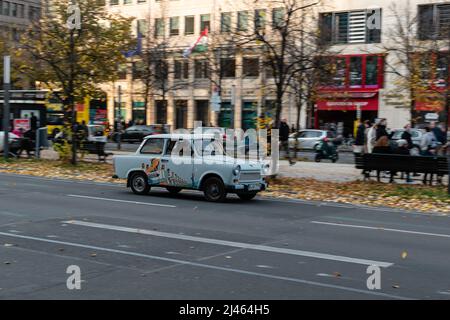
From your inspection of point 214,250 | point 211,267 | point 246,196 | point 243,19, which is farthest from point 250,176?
point 243,19

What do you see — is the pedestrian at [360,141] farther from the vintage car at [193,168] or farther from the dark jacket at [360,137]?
the vintage car at [193,168]

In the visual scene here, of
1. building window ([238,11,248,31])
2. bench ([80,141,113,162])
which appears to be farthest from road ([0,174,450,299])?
bench ([80,141,113,162])

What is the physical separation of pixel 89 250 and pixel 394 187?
38.5 feet

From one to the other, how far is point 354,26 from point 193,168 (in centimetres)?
3914

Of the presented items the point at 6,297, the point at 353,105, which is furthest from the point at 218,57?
the point at 6,297

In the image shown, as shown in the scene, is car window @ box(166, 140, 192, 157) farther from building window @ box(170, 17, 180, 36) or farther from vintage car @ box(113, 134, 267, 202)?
building window @ box(170, 17, 180, 36)

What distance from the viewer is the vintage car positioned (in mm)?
15047

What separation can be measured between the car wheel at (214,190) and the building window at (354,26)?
120 ft

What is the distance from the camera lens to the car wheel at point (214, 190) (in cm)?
1505

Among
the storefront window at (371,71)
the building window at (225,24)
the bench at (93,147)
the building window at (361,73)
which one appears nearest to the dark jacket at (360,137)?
the building window at (225,24)

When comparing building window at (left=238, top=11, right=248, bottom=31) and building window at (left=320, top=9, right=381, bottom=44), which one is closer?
building window at (left=238, top=11, right=248, bottom=31)

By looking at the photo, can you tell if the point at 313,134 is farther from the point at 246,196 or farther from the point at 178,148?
the point at 178,148

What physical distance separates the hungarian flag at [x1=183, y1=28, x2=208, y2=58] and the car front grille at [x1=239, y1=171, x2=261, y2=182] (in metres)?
30.5
